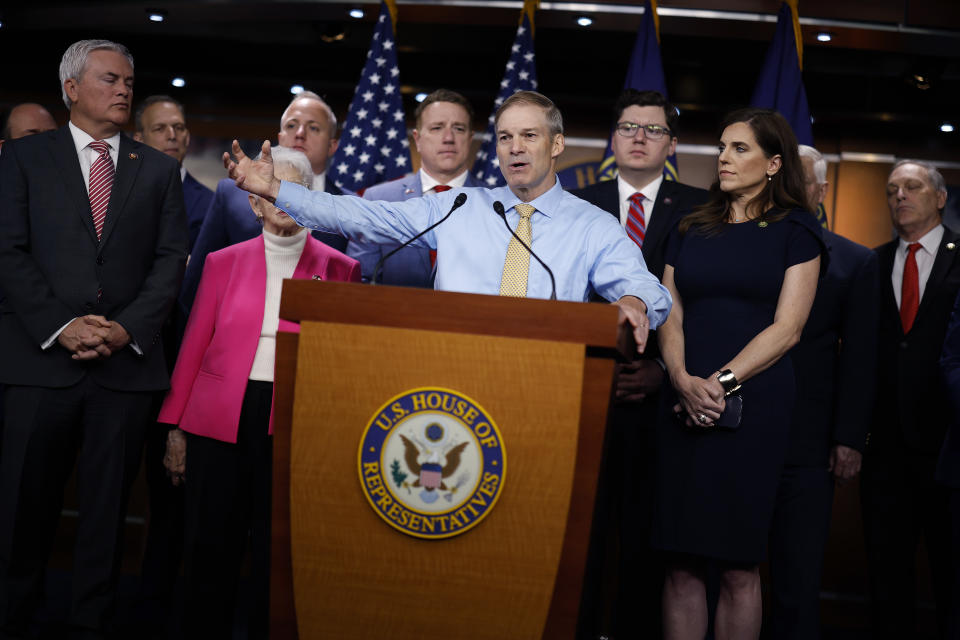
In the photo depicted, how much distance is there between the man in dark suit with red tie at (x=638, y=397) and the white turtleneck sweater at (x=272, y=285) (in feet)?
3.41

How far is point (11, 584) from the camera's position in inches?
113

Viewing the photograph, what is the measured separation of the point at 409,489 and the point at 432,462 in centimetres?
7

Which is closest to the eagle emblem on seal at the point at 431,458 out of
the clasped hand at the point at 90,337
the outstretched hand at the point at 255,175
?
the outstretched hand at the point at 255,175

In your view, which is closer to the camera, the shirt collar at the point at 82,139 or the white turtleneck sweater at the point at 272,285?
the white turtleneck sweater at the point at 272,285

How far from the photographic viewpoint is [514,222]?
2.53 metres

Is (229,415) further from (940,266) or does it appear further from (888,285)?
(940,266)

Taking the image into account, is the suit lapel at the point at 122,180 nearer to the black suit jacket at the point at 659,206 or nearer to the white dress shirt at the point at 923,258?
the black suit jacket at the point at 659,206

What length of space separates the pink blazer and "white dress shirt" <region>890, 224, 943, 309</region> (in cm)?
221

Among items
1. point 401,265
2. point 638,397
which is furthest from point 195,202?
point 638,397

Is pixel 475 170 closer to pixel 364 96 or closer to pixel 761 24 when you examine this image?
pixel 364 96

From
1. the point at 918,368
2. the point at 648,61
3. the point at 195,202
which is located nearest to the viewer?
the point at 918,368

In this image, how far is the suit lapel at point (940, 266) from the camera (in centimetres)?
366

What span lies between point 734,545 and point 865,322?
1061mm

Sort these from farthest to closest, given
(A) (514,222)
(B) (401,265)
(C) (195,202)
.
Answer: (C) (195,202) → (B) (401,265) → (A) (514,222)
